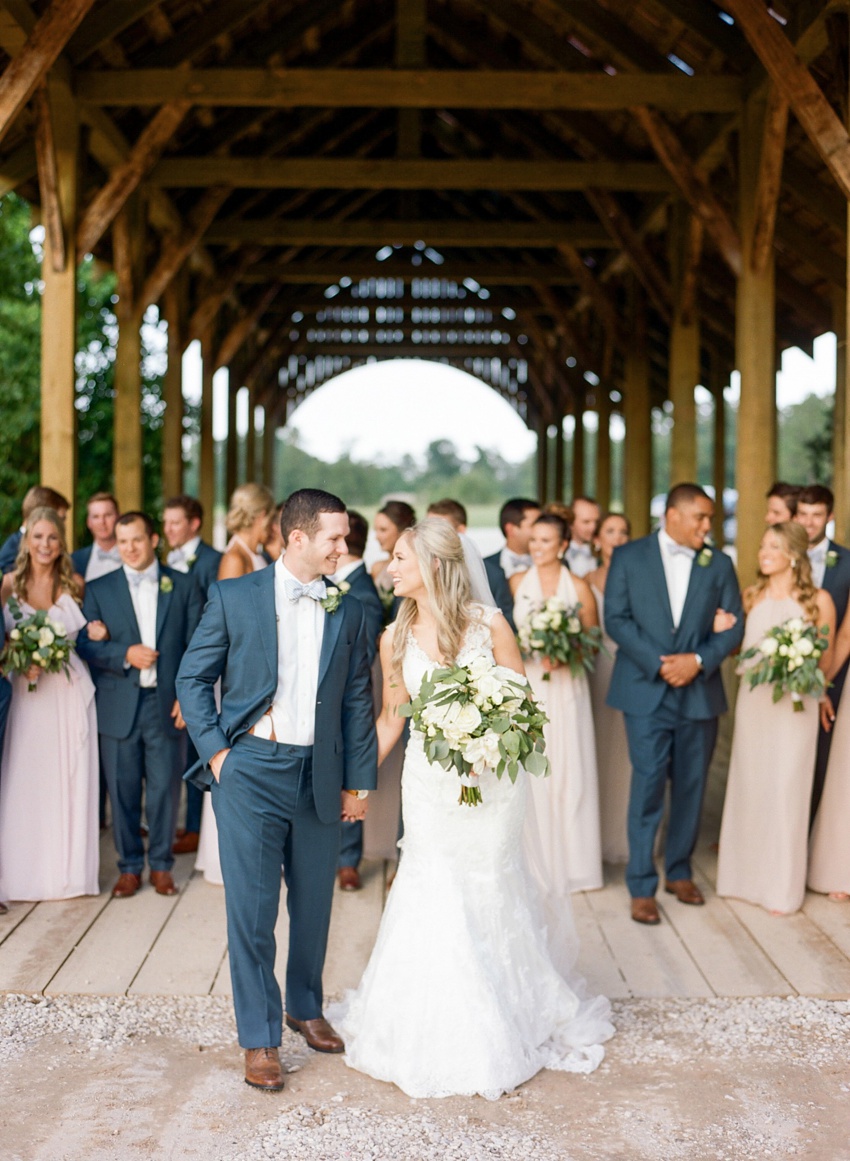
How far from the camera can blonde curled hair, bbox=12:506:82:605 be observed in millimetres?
5492

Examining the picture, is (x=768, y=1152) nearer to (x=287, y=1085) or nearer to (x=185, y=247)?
(x=287, y=1085)

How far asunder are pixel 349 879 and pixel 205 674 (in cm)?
232

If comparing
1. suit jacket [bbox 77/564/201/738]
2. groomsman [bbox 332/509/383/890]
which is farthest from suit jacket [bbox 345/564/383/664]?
suit jacket [bbox 77/564/201/738]

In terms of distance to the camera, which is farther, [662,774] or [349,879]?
[349,879]

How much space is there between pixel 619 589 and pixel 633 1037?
6.66ft

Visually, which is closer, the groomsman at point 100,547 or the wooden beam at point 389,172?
the groomsman at point 100,547

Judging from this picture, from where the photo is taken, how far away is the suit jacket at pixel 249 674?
3623mm

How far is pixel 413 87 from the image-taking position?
343 inches

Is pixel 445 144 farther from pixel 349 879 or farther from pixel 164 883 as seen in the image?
pixel 164 883

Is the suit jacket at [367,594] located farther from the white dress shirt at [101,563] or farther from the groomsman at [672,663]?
the white dress shirt at [101,563]

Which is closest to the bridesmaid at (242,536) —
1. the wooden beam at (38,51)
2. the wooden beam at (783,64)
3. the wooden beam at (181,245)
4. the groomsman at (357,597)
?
the groomsman at (357,597)

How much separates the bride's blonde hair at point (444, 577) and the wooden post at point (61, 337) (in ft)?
16.0

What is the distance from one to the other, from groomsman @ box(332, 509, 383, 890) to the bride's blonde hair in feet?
5.71

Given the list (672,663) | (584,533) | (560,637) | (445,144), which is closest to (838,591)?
(672,663)
